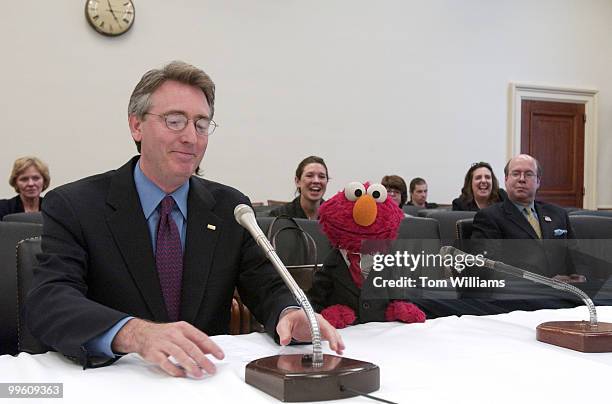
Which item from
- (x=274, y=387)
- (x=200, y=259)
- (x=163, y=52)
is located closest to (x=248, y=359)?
(x=274, y=387)

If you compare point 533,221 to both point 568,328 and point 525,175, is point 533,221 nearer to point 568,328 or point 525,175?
point 525,175

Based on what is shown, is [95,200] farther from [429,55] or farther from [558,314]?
[429,55]

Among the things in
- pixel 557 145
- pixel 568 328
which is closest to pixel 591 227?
pixel 568 328

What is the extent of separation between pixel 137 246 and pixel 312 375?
0.61 meters

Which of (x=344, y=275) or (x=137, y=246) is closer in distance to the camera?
(x=137, y=246)

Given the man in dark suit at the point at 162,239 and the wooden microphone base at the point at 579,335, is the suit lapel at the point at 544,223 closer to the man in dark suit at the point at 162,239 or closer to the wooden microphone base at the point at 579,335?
the wooden microphone base at the point at 579,335

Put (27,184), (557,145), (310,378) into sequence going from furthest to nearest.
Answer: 1. (557,145)
2. (27,184)
3. (310,378)

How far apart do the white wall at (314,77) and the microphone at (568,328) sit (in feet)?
14.6

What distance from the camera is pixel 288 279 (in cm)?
Answer: 107

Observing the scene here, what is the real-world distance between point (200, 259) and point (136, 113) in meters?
0.38

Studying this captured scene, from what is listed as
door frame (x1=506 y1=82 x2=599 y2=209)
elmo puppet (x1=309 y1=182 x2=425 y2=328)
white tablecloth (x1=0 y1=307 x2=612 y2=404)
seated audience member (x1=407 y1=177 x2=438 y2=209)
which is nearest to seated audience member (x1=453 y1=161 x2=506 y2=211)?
seated audience member (x1=407 y1=177 x2=438 y2=209)

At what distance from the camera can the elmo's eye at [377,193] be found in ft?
5.20

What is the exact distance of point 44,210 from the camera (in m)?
1.40

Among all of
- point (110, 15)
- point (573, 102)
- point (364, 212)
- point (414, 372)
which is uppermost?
point (110, 15)
